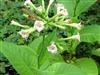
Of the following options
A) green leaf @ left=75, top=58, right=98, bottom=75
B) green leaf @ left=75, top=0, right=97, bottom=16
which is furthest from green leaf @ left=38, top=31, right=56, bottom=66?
green leaf @ left=75, top=0, right=97, bottom=16

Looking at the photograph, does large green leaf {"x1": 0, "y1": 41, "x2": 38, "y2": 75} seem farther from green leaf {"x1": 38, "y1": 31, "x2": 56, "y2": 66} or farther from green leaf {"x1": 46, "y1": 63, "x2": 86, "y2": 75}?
green leaf {"x1": 46, "y1": 63, "x2": 86, "y2": 75}

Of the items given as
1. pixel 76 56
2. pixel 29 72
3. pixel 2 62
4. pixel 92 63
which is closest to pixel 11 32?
pixel 2 62

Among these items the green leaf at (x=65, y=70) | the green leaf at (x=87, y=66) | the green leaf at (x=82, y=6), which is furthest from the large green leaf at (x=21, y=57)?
the green leaf at (x=82, y=6)

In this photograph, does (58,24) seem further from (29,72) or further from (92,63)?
(92,63)

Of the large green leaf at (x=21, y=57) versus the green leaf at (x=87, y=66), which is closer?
the large green leaf at (x=21, y=57)

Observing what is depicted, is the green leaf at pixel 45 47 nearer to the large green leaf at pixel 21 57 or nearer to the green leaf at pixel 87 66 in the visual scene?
the large green leaf at pixel 21 57

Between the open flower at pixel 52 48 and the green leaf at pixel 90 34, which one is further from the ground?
the open flower at pixel 52 48

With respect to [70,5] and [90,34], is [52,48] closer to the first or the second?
[90,34]
